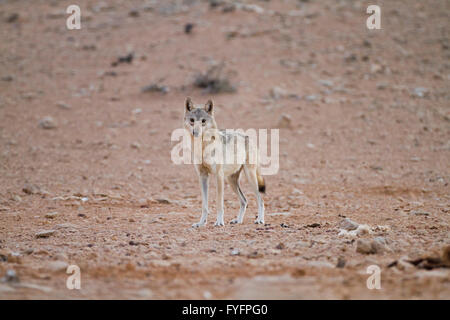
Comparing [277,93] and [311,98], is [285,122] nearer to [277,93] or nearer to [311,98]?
[311,98]

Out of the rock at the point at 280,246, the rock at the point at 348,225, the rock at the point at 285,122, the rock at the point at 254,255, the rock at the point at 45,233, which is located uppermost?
the rock at the point at 285,122

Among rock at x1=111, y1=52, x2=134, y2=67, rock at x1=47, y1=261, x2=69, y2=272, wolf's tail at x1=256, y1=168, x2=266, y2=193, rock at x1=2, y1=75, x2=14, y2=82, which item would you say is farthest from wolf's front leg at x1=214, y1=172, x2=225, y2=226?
rock at x1=2, y1=75, x2=14, y2=82

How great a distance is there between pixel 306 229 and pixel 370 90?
9854 millimetres

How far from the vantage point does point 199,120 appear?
7.05 m

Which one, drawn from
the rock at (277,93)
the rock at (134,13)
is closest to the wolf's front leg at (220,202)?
the rock at (277,93)

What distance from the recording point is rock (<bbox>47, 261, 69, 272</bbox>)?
180 inches

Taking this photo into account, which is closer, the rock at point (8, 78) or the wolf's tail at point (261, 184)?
the wolf's tail at point (261, 184)

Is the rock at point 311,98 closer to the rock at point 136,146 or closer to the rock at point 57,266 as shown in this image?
the rock at point 136,146

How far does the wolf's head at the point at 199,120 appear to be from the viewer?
6.99 metres

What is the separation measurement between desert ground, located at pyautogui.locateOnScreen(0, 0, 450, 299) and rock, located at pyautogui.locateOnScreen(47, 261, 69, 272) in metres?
0.02

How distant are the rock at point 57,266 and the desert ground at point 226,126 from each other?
0.02 metres

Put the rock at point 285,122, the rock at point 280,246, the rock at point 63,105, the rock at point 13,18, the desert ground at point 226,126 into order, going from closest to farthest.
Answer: the desert ground at point 226,126 → the rock at point 280,246 → the rock at point 285,122 → the rock at point 63,105 → the rock at point 13,18

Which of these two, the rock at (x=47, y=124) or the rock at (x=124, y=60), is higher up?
the rock at (x=124, y=60)

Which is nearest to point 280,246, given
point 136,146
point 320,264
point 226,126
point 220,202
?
point 320,264
